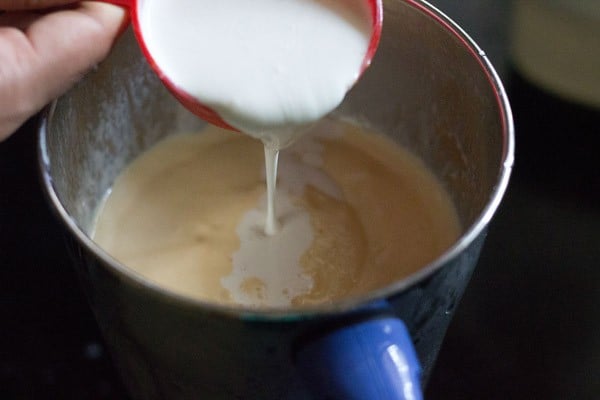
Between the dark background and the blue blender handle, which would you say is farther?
the dark background

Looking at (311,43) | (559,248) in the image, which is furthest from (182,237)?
(559,248)

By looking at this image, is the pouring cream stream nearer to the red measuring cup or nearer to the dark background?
the red measuring cup

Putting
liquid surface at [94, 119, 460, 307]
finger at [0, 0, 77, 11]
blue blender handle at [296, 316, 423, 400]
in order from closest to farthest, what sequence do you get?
blue blender handle at [296, 316, 423, 400]
finger at [0, 0, 77, 11]
liquid surface at [94, 119, 460, 307]

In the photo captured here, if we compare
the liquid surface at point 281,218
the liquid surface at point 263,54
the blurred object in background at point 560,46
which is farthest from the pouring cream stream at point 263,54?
the blurred object in background at point 560,46

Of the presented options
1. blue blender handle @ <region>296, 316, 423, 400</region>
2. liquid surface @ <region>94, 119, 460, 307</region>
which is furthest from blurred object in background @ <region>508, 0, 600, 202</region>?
blue blender handle @ <region>296, 316, 423, 400</region>

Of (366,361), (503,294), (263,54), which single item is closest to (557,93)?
(503,294)

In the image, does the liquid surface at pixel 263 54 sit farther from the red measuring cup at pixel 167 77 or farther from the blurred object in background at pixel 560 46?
the blurred object in background at pixel 560 46
